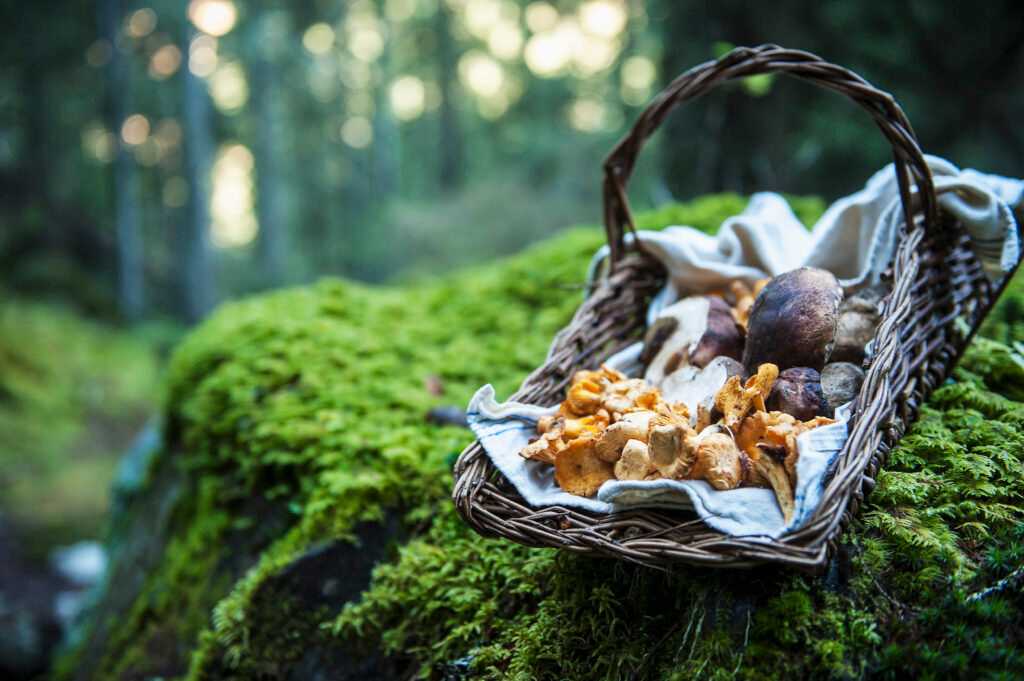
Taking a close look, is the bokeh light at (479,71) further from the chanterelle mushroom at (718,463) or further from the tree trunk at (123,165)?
the chanterelle mushroom at (718,463)

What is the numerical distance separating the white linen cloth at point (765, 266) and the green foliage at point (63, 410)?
6626mm

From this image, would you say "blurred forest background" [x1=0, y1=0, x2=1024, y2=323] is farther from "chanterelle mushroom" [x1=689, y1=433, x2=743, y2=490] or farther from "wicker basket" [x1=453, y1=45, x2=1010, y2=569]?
"chanterelle mushroom" [x1=689, y1=433, x2=743, y2=490]

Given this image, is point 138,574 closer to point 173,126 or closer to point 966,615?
point 966,615

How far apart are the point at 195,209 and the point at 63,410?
514 centimetres

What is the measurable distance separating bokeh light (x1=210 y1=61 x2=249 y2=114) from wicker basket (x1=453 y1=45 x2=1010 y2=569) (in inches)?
797

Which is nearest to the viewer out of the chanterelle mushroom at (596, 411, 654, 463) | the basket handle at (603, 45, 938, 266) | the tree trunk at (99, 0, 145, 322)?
the chanterelle mushroom at (596, 411, 654, 463)

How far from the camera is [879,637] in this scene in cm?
119

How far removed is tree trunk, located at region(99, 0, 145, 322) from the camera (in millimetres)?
12609

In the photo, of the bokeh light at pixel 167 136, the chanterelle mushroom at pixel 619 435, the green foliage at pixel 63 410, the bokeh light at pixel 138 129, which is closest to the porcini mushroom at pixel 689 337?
the chanterelle mushroom at pixel 619 435

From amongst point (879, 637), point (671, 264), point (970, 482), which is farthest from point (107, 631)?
point (970, 482)

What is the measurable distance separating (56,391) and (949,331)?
10934 millimetres

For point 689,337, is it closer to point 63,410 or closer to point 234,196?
point 63,410

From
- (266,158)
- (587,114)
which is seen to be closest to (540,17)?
(587,114)

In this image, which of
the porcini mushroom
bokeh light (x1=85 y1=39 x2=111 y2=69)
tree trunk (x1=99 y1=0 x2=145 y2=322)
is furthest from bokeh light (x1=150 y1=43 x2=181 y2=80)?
the porcini mushroom
